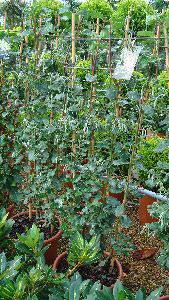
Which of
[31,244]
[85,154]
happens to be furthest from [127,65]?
[31,244]

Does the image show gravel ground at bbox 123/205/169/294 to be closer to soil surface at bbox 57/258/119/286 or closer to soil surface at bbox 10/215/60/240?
soil surface at bbox 57/258/119/286

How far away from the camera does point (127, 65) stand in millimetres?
2188

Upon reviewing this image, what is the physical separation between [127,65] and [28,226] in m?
1.69

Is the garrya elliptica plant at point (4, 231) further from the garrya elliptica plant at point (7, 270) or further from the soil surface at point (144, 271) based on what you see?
the soil surface at point (144, 271)

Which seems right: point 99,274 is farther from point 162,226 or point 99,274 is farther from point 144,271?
point 162,226

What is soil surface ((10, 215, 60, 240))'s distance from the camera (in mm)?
3195

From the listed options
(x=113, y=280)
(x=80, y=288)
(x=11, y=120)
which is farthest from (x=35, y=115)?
(x=80, y=288)

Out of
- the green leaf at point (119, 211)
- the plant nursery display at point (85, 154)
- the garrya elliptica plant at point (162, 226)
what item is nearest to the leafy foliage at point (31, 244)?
the plant nursery display at point (85, 154)

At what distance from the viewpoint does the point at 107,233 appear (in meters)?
2.70

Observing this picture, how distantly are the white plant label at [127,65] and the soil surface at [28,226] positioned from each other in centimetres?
140

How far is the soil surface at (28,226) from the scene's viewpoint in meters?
3.20

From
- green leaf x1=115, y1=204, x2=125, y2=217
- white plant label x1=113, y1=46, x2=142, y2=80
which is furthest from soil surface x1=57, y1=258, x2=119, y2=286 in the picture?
white plant label x1=113, y1=46, x2=142, y2=80

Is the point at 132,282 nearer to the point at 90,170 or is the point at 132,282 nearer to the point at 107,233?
the point at 107,233

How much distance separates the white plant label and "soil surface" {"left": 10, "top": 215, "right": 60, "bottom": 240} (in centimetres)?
140
